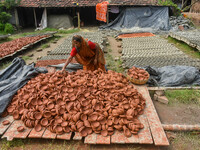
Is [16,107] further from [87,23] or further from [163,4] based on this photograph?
[87,23]

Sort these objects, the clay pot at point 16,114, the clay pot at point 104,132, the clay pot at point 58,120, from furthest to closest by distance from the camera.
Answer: the clay pot at point 16,114 → the clay pot at point 58,120 → the clay pot at point 104,132

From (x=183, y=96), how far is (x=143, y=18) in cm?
1056

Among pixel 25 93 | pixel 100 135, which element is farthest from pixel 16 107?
pixel 100 135

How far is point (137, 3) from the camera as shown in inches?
488

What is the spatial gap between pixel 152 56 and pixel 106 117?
410cm

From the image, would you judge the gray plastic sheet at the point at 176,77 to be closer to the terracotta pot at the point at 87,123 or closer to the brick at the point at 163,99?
the brick at the point at 163,99

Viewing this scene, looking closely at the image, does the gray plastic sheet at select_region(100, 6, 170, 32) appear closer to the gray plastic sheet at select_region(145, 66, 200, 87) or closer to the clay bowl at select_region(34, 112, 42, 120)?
the gray plastic sheet at select_region(145, 66, 200, 87)

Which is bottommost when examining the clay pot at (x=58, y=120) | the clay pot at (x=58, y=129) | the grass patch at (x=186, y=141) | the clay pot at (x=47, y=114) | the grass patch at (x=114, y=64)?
the grass patch at (x=186, y=141)

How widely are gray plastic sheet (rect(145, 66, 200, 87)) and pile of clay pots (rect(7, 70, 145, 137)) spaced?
1.29 m

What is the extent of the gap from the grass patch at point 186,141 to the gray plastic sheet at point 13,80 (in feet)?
9.43

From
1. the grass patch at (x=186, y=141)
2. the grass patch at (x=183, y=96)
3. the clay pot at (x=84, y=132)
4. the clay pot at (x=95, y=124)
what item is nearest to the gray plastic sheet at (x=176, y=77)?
the grass patch at (x=183, y=96)

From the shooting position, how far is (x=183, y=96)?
133 inches

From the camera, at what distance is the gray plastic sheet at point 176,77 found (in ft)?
12.3

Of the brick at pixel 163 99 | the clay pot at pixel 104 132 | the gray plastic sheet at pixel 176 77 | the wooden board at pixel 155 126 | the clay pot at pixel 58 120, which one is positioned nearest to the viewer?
the wooden board at pixel 155 126
